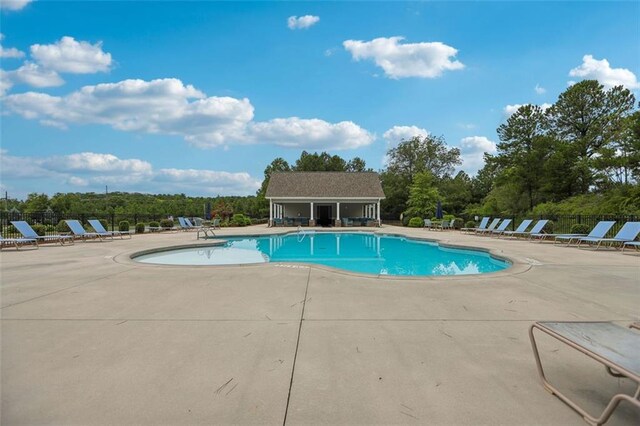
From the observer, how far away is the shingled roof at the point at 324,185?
97.1 feet

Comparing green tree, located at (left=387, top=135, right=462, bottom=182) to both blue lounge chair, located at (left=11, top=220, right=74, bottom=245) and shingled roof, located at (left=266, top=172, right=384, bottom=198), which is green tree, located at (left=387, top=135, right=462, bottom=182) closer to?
shingled roof, located at (left=266, top=172, right=384, bottom=198)

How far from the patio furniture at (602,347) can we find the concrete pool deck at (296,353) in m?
0.12

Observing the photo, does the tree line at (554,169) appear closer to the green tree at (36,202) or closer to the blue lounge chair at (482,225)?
the green tree at (36,202)

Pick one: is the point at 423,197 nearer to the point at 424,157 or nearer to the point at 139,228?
the point at 424,157

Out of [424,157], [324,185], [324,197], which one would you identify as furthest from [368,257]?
[424,157]

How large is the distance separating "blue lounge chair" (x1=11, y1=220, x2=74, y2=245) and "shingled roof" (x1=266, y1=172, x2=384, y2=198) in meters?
16.1

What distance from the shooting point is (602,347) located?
2.17 metres

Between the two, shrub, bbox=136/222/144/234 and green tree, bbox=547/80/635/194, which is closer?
shrub, bbox=136/222/144/234

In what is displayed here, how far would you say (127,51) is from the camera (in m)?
15.6

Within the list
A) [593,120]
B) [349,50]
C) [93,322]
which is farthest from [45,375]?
[593,120]

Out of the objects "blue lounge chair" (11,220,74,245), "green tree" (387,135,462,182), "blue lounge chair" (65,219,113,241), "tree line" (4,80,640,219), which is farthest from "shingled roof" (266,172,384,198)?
"blue lounge chair" (11,220,74,245)

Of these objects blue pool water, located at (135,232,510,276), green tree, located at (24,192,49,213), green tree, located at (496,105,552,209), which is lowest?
blue pool water, located at (135,232,510,276)

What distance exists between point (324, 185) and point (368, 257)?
18960 mm

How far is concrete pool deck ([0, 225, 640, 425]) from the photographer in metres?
2.19
